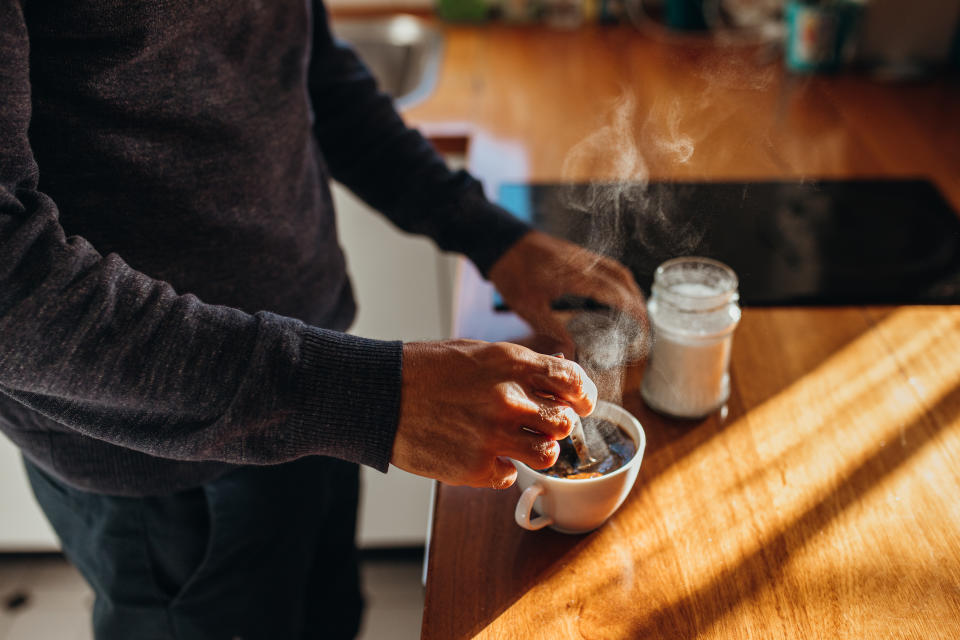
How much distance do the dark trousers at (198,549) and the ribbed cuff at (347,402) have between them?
13.8 inches

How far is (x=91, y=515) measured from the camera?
3.05 feet

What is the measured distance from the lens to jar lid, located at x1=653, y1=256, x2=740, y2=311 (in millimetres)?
829

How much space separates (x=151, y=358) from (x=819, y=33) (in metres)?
1.52

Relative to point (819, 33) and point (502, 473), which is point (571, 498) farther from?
point (819, 33)

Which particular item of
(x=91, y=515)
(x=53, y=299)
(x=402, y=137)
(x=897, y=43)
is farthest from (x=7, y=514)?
(x=897, y=43)

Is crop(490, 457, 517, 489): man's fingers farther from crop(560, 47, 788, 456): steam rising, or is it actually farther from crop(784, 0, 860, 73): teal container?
crop(784, 0, 860, 73): teal container

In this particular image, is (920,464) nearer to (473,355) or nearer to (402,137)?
(473,355)

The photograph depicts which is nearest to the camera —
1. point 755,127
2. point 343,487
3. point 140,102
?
point 140,102

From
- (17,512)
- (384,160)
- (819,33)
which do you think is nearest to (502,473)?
(384,160)

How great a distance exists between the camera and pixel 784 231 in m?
1.22

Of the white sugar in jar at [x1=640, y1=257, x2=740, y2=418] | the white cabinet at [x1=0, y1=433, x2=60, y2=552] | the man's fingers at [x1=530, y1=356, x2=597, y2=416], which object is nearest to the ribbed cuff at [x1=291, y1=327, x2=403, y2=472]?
the man's fingers at [x1=530, y1=356, x2=597, y2=416]

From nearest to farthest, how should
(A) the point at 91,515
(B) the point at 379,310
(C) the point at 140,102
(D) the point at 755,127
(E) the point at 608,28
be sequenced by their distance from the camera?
1. (C) the point at 140,102
2. (A) the point at 91,515
3. (D) the point at 755,127
4. (B) the point at 379,310
5. (E) the point at 608,28

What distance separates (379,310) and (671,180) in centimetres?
70

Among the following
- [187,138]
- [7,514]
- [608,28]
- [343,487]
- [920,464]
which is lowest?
[7,514]
